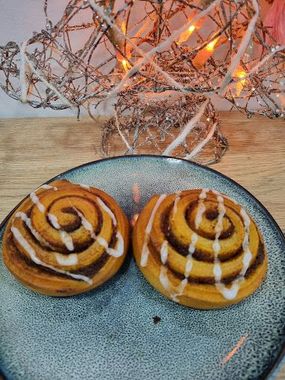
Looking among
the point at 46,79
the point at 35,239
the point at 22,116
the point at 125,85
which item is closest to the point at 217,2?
the point at 125,85

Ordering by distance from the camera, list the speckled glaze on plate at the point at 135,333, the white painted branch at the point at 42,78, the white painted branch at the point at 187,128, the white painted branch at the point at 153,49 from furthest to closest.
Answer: the white painted branch at the point at 187,128
the white painted branch at the point at 42,78
the white painted branch at the point at 153,49
the speckled glaze on plate at the point at 135,333

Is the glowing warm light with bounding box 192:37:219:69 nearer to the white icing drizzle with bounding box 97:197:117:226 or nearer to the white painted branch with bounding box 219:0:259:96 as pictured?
the white painted branch with bounding box 219:0:259:96

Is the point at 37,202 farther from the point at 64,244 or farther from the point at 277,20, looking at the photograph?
the point at 277,20

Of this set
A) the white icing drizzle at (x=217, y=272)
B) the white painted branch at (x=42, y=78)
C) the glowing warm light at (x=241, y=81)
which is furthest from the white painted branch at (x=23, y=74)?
the white icing drizzle at (x=217, y=272)

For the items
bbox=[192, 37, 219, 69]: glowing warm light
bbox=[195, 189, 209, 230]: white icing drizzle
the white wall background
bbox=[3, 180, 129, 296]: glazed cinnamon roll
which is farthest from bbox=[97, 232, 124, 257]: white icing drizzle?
the white wall background

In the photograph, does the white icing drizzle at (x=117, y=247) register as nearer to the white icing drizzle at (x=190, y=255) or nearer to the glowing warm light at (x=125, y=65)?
the white icing drizzle at (x=190, y=255)

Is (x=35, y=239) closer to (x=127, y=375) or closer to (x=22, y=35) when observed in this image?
(x=127, y=375)

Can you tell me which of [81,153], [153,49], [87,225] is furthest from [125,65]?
[87,225]
